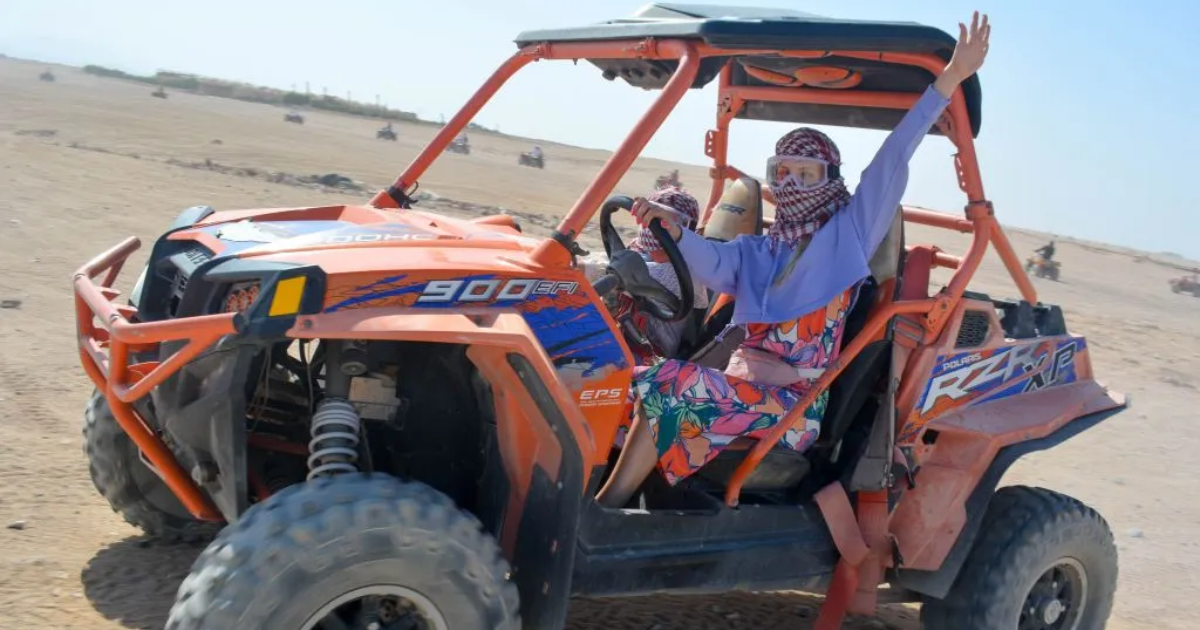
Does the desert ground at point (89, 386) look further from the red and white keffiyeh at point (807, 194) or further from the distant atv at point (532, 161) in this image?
the distant atv at point (532, 161)

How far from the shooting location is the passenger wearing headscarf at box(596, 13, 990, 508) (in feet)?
12.2

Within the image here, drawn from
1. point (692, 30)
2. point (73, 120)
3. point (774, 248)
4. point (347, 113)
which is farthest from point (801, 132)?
point (347, 113)

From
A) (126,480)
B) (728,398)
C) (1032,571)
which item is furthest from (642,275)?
(126,480)

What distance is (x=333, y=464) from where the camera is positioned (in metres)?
3.14

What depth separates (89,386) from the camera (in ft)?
20.0

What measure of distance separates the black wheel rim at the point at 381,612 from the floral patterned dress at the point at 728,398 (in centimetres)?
102

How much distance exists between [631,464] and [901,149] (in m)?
1.43

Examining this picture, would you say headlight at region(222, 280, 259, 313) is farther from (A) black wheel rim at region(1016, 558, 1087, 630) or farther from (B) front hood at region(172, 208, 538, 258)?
(A) black wheel rim at region(1016, 558, 1087, 630)

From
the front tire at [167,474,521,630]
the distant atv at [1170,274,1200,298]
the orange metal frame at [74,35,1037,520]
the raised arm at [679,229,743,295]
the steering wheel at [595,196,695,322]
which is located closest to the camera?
the front tire at [167,474,521,630]

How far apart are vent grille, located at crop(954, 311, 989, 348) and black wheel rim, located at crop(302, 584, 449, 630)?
7.66 ft

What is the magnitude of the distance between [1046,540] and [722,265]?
65.7 inches

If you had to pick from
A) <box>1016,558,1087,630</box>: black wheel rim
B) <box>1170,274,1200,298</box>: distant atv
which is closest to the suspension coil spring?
<box>1016,558,1087,630</box>: black wheel rim

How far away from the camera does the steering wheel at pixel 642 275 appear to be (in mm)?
3508

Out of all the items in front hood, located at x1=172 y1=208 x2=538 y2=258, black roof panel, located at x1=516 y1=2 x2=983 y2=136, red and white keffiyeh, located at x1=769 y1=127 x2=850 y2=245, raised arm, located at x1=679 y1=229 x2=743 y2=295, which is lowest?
front hood, located at x1=172 y1=208 x2=538 y2=258
